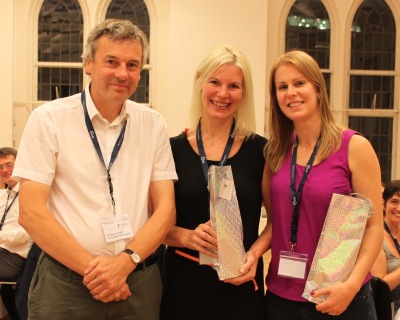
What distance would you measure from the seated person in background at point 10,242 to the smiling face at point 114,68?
2492 millimetres

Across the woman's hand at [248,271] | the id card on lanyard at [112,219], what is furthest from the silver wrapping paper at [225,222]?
the id card on lanyard at [112,219]

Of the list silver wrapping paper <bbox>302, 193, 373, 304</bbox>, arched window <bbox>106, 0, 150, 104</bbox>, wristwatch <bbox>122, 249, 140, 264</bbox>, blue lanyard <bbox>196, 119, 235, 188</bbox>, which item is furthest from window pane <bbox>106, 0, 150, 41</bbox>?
silver wrapping paper <bbox>302, 193, 373, 304</bbox>

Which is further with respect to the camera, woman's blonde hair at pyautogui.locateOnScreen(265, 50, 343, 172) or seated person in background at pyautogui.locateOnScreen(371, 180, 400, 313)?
seated person in background at pyautogui.locateOnScreen(371, 180, 400, 313)

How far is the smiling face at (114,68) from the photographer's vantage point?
1.85 meters

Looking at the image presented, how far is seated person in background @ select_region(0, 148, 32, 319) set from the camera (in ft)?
13.1

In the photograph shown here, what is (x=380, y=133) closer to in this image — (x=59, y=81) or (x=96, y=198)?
(x=59, y=81)

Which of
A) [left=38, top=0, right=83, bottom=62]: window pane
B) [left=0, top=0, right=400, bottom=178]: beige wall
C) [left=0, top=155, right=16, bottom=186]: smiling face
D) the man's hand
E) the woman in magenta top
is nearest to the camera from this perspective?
the man's hand

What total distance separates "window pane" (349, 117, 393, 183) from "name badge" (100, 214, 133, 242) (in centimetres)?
652

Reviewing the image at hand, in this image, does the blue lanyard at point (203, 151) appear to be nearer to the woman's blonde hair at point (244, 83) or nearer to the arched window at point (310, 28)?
the woman's blonde hair at point (244, 83)

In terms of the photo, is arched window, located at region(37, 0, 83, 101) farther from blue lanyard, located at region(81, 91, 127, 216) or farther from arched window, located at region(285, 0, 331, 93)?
blue lanyard, located at region(81, 91, 127, 216)

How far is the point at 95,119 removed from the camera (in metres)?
1.92

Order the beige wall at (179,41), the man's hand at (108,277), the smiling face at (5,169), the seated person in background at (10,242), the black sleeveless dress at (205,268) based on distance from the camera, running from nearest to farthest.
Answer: the man's hand at (108,277), the black sleeveless dress at (205,268), the seated person in background at (10,242), the smiling face at (5,169), the beige wall at (179,41)

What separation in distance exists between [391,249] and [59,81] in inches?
228

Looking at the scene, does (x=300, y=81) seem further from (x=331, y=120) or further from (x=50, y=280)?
(x=50, y=280)
